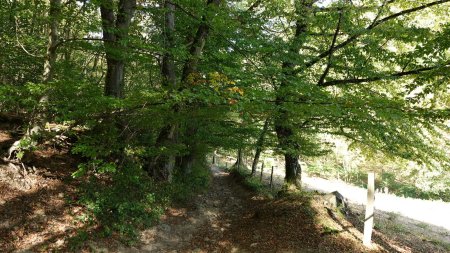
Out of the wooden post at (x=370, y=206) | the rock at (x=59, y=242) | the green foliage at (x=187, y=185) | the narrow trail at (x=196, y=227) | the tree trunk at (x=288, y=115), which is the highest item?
the tree trunk at (x=288, y=115)

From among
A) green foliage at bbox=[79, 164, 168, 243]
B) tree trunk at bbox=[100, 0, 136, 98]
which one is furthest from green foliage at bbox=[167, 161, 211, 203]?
tree trunk at bbox=[100, 0, 136, 98]

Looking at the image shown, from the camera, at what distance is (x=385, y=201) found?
69.8ft

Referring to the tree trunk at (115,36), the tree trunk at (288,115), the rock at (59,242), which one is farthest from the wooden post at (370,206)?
the rock at (59,242)

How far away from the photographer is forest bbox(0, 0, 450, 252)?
605cm

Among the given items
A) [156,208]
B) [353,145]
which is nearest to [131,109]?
[156,208]

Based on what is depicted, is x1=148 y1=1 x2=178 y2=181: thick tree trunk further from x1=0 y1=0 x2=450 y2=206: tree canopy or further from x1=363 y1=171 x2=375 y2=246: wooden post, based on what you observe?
x1=363 y1=171 x2=375 y2=246: wooden post

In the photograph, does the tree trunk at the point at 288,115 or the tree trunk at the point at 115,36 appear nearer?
the tree trunk at the point at 115,36

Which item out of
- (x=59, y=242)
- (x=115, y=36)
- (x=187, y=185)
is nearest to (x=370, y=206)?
(x=59, y=242)

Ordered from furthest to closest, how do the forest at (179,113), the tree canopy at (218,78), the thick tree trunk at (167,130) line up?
the thick tree trunk at (167,130) < the forest at (179,113) < the tree canopy at (218,78)

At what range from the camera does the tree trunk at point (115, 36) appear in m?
7.20

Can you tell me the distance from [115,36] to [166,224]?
5.72m

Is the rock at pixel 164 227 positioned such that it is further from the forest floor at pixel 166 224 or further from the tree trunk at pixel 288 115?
the tree trunk at pixel 288 115

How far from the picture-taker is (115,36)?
29.0ft

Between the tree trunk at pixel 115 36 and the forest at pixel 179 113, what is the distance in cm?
5
